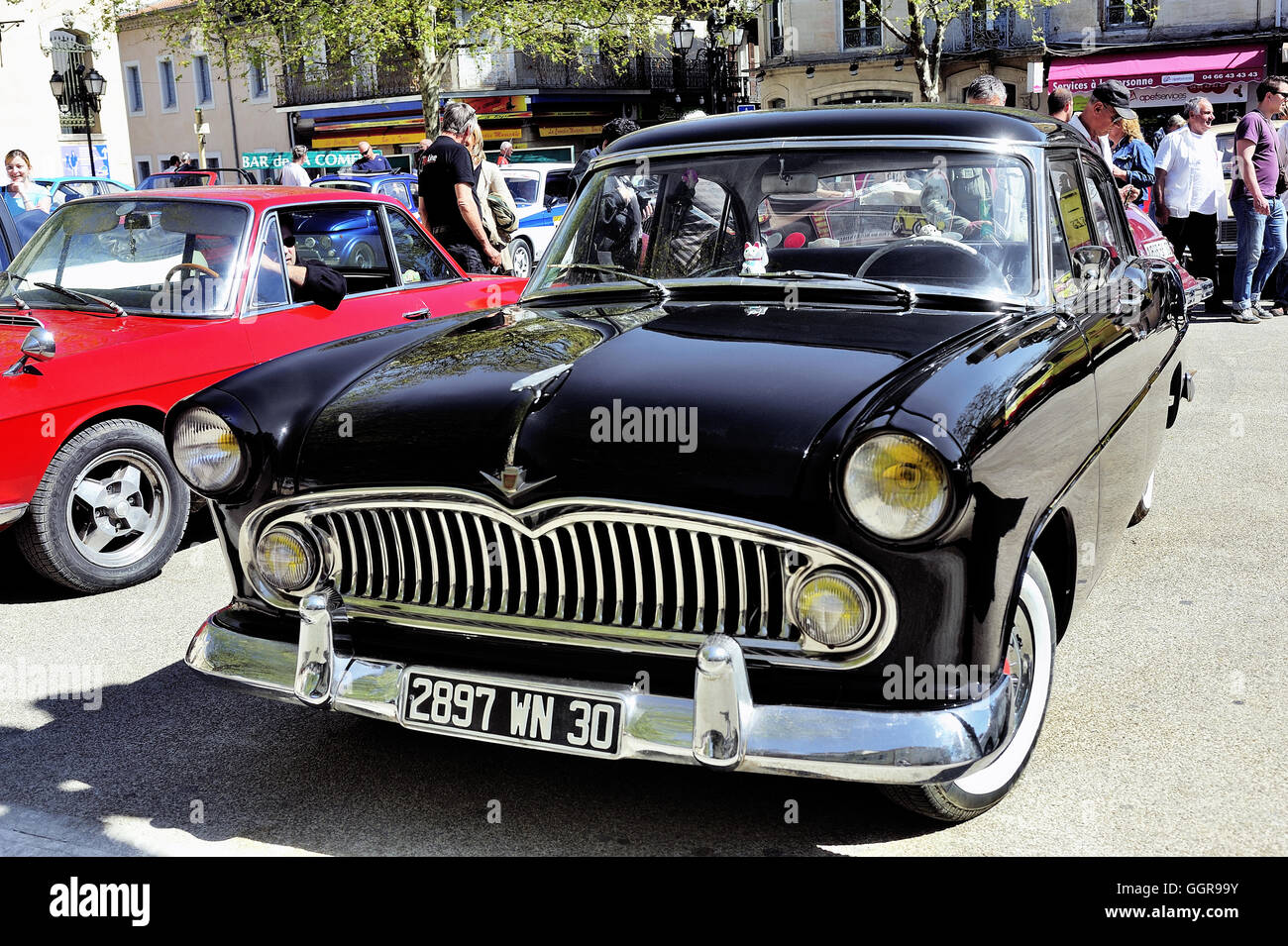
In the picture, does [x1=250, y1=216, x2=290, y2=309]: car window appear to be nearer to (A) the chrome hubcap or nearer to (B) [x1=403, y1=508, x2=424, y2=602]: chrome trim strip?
(A) the chrome hubcap

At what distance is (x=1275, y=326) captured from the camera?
412 inches

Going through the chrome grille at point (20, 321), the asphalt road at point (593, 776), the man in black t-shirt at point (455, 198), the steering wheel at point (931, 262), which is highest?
the man in black t-shirt at point (455, 198)

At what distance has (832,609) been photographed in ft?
8.54

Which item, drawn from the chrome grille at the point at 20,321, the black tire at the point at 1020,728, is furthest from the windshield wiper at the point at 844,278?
the chrome grille at the point at 20,321

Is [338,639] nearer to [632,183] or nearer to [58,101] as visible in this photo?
[632,183]

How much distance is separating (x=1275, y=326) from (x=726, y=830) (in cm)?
909

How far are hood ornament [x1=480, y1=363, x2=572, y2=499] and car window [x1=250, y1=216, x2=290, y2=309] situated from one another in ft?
9.74

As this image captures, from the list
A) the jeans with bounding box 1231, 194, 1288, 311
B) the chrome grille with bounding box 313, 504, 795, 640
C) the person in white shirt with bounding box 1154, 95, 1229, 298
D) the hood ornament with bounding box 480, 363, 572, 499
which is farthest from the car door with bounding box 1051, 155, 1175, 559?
the person in white shirt with bounding box 1154, 95, 1229, 298

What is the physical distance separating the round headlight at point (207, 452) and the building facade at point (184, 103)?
139 ft

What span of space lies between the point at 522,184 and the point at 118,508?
13846 mm

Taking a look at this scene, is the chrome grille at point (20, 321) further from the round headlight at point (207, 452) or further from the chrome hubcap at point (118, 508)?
the round headlight at point (207, 452)

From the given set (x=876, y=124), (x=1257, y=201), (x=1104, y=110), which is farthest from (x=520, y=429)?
(x=1257, y=201)

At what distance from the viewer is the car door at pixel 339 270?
562 centimetres
